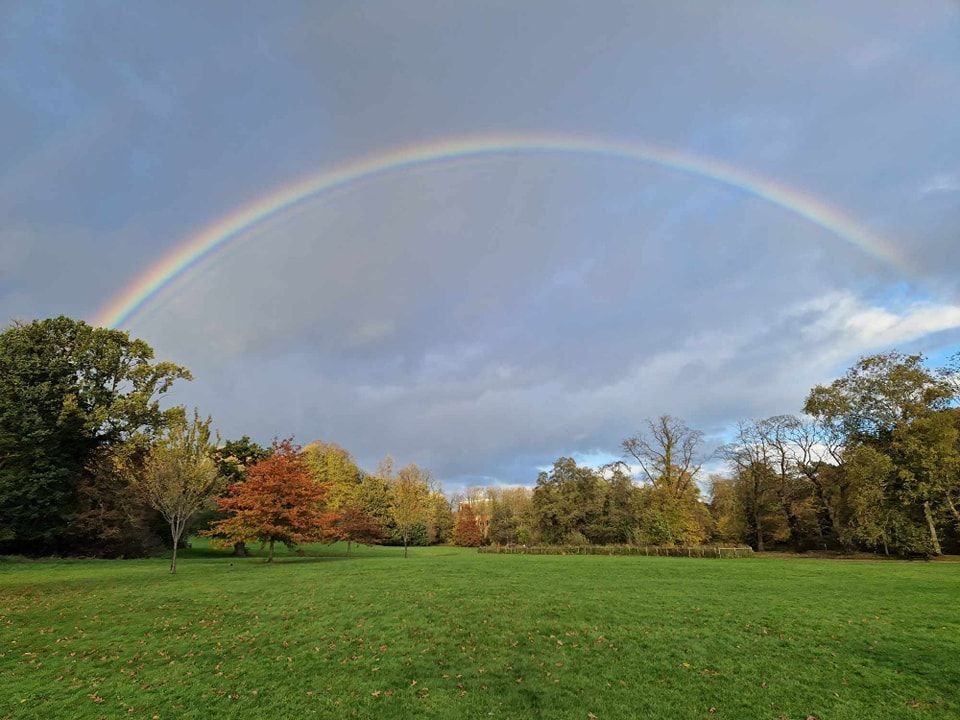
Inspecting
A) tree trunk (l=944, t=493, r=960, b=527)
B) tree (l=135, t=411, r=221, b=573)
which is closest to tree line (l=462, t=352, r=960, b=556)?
tree trunk (l=944, t=493, r=960, b=527)

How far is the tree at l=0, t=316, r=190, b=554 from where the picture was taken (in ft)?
112

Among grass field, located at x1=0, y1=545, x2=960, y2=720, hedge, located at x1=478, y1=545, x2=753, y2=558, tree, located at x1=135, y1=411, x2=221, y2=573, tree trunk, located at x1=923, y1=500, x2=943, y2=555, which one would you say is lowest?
hedge, located at x1=478, y1=545, x2=753, y2=558

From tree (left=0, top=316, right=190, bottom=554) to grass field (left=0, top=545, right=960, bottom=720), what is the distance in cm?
1978

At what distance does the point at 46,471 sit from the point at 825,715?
45.7m

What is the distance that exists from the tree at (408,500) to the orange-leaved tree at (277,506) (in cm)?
1702

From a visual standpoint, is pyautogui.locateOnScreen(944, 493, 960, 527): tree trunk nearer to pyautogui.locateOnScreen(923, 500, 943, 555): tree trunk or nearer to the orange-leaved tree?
pyautogui.locateOnScreen(923, 500, 943, 555): tree trunk

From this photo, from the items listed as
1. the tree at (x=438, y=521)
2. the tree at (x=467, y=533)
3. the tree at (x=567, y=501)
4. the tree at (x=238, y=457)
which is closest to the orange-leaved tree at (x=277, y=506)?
the tree at (x=238, y=457)

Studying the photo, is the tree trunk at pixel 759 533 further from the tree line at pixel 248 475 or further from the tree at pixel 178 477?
the tree at pixel 178 477

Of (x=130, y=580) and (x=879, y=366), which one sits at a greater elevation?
(x=879, y=366)

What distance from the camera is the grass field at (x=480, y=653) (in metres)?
8.28

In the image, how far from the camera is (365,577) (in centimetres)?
2425

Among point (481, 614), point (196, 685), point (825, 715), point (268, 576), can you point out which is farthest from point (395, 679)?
point (268, 576)

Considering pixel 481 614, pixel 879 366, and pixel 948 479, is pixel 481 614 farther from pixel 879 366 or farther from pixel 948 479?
pixel 879 366

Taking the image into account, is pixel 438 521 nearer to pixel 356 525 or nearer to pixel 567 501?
pixel 567 501
